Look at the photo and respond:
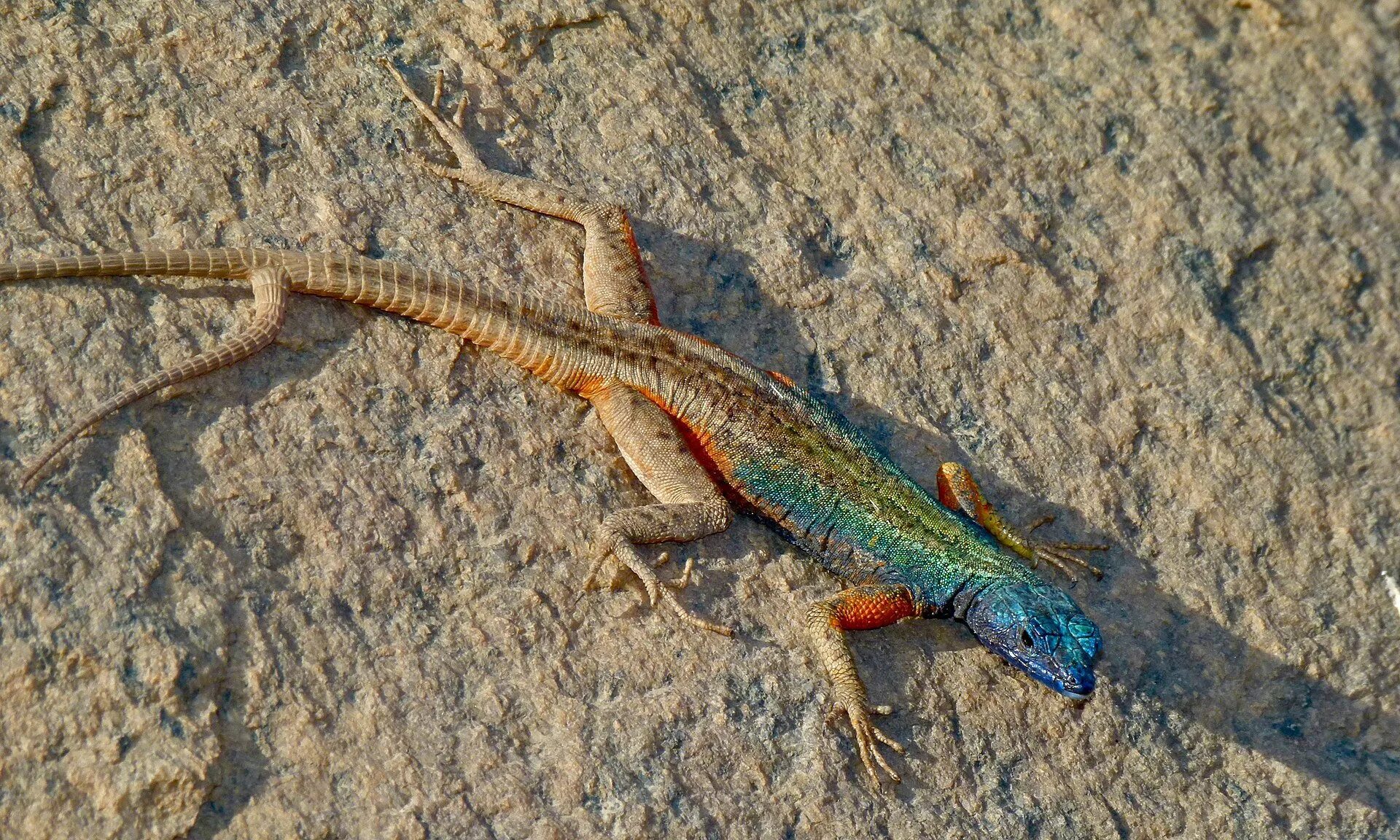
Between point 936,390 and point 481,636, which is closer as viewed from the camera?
point 481,636

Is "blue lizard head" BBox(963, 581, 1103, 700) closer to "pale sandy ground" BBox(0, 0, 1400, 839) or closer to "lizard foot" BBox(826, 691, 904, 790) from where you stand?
"pale sandy ground" BBox(0, 0, 1400, 839)

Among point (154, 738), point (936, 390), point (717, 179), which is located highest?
point (717, 179)

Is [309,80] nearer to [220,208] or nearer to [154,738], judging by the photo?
[220,208]

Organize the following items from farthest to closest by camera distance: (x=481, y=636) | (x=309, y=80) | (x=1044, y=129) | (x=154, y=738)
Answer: (x=1044, y=129)
(x=309, y=80)
(x=481, y=636)
(x=154, y=738)

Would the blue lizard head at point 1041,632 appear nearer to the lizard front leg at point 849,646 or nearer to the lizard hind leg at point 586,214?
the lizard front leg at point 849,646

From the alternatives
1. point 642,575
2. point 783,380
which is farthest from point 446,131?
point 642,575

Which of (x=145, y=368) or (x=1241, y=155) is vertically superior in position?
(x=1241, y=155)

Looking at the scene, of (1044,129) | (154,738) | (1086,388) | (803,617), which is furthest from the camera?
(1044,129)

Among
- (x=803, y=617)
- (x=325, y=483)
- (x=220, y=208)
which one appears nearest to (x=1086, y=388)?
(x=803, y=617)
